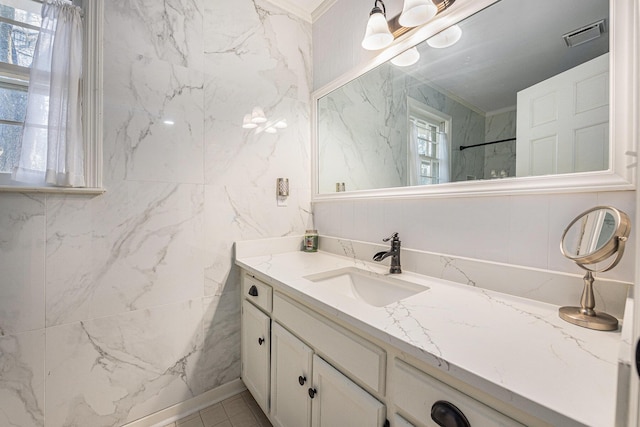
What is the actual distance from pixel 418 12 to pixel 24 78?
1.78 meters

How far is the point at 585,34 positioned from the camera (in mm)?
815

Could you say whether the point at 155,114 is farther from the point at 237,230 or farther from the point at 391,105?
the point at 391,105

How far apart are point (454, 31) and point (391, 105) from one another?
425mm

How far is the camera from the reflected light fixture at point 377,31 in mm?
1305

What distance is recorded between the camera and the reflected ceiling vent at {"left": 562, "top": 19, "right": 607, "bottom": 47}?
2.57 feet

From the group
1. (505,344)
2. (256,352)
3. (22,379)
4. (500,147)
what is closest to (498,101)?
(500,147)

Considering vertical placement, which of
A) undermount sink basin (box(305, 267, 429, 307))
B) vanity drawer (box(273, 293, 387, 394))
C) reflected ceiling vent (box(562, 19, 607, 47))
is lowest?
vanity drawer (box(273, 293, 387, 394))

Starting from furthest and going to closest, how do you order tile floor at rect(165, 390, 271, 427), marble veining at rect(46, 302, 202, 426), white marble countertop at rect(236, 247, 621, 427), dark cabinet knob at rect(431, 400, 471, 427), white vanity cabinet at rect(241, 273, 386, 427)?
tile floor at rect(165, 390, 271, 427) → marble veining at rect(46, 302, 202, 426) → white vanity cabinet at rect(241, 273, 386, 427) → dark cabinet knob at rect(431, 400, 471, 427) → white marble countertop at rect(236, 247, 621, 427)

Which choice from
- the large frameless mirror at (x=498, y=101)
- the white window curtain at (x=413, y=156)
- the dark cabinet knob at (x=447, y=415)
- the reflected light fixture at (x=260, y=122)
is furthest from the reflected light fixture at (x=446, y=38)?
the dark cabinet knob at (x=447, y=415)

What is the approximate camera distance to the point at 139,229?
52.4 inches

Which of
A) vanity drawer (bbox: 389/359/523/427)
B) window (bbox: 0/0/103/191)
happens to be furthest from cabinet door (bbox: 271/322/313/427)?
window (bbox: 0/0/103/191)

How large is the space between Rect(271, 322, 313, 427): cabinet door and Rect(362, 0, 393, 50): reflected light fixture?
1521mm

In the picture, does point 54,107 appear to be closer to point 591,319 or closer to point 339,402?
point 339,402

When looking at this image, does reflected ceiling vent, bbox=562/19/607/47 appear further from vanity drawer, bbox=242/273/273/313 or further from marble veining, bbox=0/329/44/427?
marble veining, bbox=0/329/44/427
